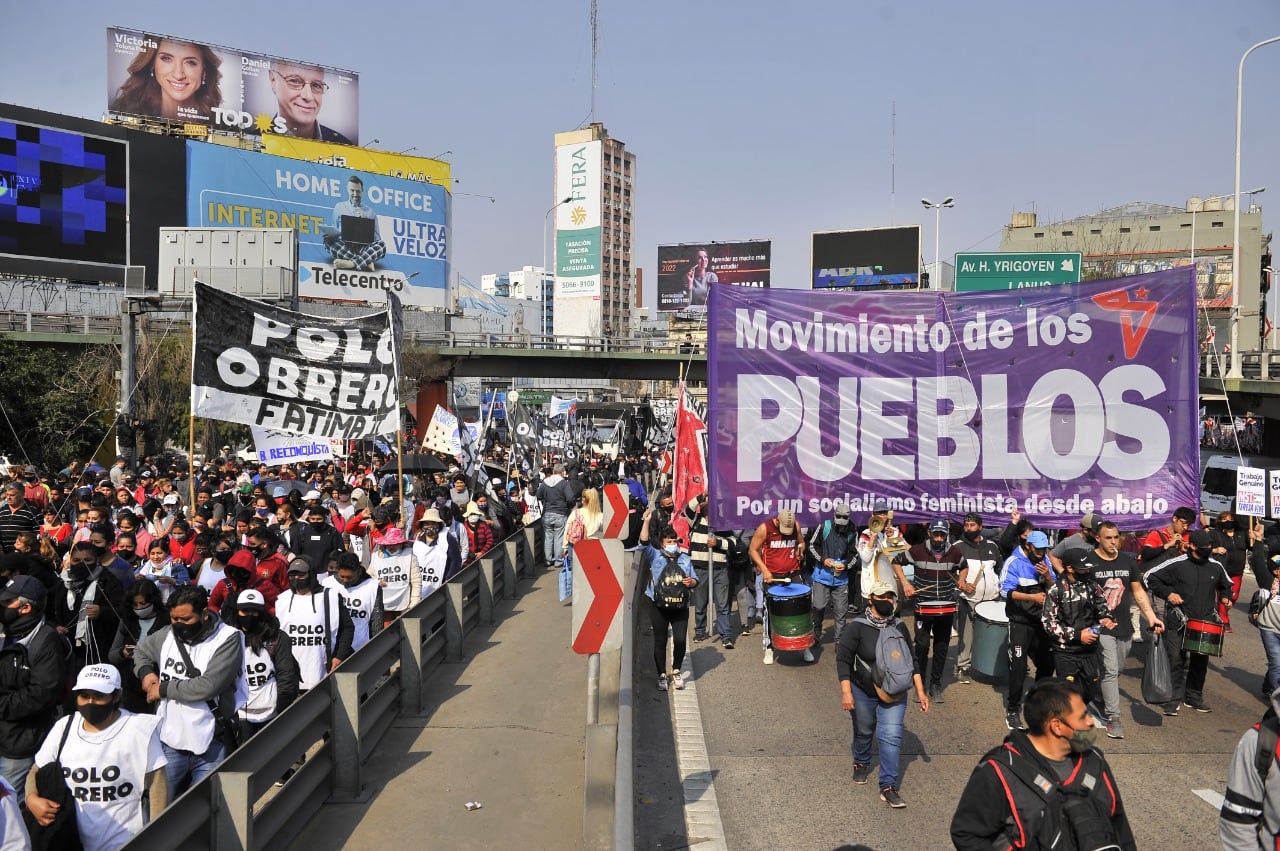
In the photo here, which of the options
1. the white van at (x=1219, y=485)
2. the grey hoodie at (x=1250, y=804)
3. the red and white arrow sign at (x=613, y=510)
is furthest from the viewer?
the white van at (x=1219, y=485)

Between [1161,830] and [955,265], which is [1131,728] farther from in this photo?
[955,265]

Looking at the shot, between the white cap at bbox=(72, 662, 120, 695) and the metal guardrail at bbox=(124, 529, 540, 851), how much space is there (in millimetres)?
610

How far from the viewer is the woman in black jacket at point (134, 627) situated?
21.1 feet

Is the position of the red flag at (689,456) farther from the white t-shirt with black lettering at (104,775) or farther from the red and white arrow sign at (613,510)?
the white t-shirt with black lettering at (104,775)

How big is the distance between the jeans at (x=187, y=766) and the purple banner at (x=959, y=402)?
211 inches

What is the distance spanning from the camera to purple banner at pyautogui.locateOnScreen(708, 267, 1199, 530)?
31.8 ft

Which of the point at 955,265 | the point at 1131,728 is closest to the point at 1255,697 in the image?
the point at 1131,728

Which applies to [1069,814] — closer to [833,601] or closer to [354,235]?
[833,601]

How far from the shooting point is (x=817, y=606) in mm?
10867

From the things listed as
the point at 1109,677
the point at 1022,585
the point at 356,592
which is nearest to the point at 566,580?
the point at 356,592

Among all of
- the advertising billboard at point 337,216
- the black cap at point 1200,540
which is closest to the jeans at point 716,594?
the black cap at point 1200,540

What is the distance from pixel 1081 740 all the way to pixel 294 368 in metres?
9.45

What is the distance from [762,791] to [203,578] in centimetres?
472

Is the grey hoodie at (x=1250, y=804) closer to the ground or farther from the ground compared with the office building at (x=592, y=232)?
closer to the ground
